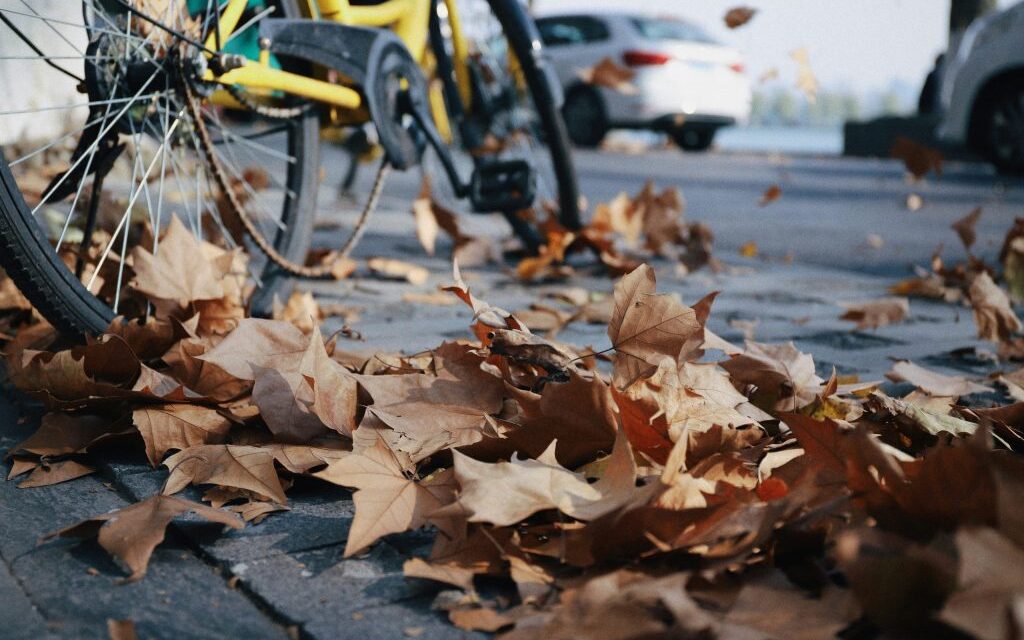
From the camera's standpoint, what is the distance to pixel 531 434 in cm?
139

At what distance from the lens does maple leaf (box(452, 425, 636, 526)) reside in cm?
117

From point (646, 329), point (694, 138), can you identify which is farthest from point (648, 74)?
point (646, 329)

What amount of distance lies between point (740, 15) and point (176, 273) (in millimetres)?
2020

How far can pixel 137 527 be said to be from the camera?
124 centimetres

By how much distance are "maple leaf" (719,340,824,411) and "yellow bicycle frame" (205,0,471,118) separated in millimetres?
1183

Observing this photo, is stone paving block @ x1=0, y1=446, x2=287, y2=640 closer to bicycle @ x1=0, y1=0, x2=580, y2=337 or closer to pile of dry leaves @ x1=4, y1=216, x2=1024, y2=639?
pile of dry leaves @ x1=4, y1=216, x2=1024, y2=639

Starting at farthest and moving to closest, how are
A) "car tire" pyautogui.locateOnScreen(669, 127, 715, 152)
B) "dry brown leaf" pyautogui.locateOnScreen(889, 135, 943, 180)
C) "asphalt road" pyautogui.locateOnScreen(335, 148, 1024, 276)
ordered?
"car tire" pyautogui.locateOnScreen(669, 127, 715, 152), "asphalt road" pyautogui.locateOnScreen(335, 148, 1024, 276), "dry brown leaf" pyautogui.locateOnScreen(889, 135, 943, 180)

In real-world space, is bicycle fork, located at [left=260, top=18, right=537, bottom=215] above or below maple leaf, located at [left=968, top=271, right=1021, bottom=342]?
above

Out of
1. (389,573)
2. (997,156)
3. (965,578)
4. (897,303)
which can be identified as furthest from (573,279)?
(997,156)

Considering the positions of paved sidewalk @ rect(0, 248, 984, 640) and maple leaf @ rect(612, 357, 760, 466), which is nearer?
paved sidewalk @ rect(0, 248, 984, 640)

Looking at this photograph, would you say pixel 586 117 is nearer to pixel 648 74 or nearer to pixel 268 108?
pixel 648 74

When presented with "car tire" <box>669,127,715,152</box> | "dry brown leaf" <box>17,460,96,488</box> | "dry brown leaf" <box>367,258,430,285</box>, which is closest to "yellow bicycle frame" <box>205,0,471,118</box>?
"dry brown leaf" <box>367,258,430,285</box>

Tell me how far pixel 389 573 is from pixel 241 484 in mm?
298

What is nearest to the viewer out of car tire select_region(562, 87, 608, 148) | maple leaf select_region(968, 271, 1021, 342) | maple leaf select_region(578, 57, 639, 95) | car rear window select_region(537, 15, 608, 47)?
maple leaf select_region(968, 271, 1021, 342)
